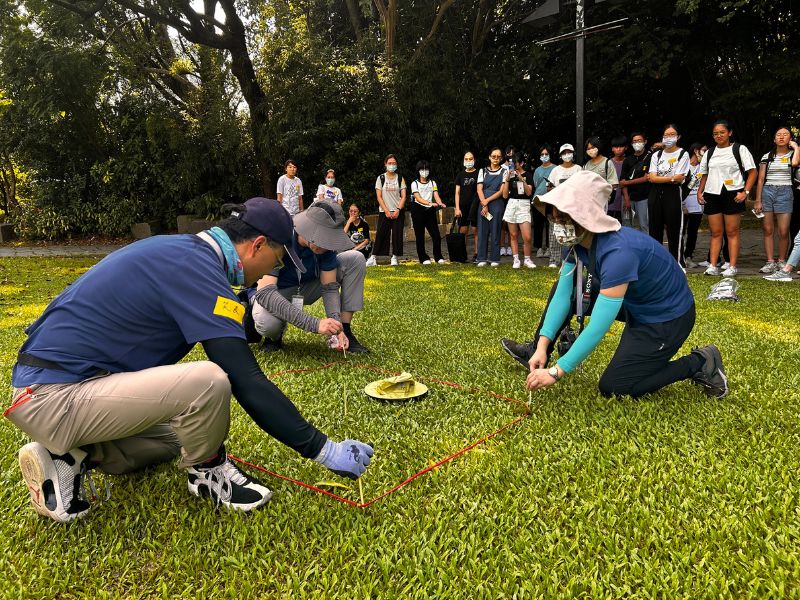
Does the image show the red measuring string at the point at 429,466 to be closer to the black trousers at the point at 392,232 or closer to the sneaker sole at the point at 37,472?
the sneaker sole at the point at 37,472

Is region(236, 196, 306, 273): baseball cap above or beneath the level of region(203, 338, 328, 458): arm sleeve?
above

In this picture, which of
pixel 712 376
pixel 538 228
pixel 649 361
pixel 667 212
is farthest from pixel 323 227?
pixel 538 228

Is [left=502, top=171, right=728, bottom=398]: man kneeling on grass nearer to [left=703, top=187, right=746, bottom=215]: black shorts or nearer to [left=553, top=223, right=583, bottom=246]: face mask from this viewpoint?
[left=553, top=223, right=583, bottom=246]: face mask

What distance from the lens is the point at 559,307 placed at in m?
3.34

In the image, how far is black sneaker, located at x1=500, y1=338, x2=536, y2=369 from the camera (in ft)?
12.4

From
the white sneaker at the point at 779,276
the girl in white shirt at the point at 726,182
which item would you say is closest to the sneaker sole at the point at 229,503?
the girl in white shirt at the point at 726,182

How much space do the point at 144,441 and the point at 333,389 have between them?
1310mm

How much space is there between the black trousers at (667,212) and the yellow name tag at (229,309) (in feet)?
22.4

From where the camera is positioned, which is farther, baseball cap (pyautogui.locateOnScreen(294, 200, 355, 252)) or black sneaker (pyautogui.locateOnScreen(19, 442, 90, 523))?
baseball cap (pyautogui.locateOnScreen(294, 200, 355, 252))

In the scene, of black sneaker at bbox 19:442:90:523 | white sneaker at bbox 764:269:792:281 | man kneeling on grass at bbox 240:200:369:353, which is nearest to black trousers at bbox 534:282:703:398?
man kneeling on grass at bbox 240:200:369:353

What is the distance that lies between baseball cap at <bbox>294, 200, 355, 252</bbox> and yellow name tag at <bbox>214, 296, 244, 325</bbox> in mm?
1832

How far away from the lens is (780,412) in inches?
114

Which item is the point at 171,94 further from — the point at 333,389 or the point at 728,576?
the point at 728,576

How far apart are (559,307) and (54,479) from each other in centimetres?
256
